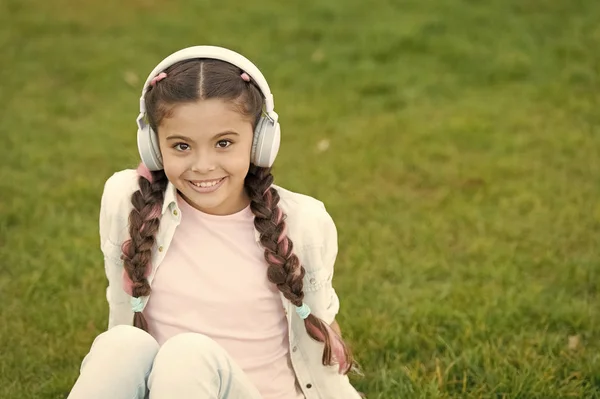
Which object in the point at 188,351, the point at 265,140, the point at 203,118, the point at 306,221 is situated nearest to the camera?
the point at 188,351

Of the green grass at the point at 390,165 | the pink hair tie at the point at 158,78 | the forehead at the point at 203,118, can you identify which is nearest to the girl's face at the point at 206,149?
the forehead at the point at 203,118

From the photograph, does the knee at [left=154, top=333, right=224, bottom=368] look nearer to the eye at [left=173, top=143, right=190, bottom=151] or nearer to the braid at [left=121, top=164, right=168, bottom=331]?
the braid at [left=121, top=164, right=168, bottom=331]

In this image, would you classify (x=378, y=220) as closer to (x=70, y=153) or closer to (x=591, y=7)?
(x=70, y=153)

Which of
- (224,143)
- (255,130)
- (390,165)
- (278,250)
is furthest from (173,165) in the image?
(390,165)

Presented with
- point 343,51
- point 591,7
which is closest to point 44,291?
point 343,51

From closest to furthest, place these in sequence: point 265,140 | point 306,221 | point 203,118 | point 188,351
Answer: point 188,351, point 203,118, point 265,140, point 306,221

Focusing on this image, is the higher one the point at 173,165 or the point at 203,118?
the point at 203,118

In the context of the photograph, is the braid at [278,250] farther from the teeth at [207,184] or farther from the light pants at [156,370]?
the light pants at [156,370]

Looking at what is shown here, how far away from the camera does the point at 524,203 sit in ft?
15.7

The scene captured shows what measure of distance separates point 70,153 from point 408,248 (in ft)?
7.51

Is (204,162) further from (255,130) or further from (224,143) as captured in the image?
(255,130)

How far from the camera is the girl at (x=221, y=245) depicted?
252cm

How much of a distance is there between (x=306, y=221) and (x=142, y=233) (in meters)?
0.52

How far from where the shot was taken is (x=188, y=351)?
242 centimetres
